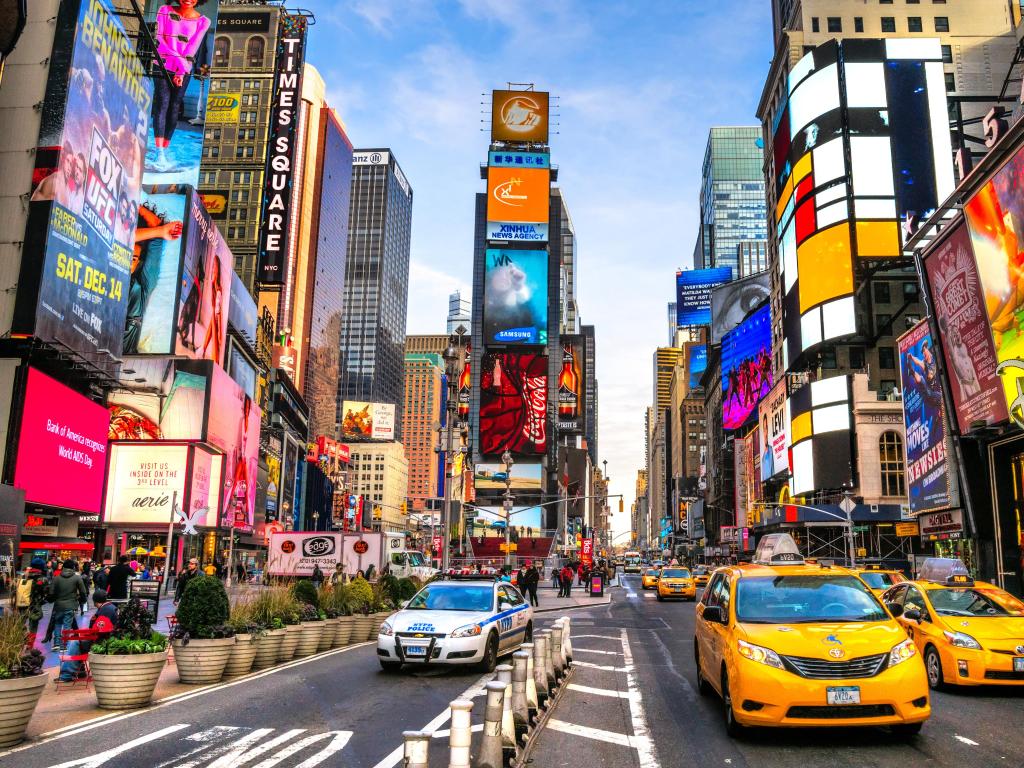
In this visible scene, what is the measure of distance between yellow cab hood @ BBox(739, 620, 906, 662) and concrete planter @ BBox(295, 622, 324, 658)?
31.1ft

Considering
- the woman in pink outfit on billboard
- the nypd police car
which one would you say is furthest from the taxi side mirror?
the woman in pink outfit on billboard

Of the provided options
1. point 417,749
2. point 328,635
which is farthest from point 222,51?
point 417,749

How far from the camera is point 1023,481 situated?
32.4m

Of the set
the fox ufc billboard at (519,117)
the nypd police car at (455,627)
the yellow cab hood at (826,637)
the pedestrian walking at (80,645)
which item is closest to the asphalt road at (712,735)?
the yellow cab hood at (826,637)

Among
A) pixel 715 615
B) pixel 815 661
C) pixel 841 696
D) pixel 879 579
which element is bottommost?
pixel 841 696

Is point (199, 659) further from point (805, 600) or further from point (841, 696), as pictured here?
point (841, 696)

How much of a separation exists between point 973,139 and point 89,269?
66757 mm

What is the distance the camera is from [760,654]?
8.13m

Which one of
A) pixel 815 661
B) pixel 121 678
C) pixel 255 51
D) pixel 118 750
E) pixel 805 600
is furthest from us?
pixel 255 51

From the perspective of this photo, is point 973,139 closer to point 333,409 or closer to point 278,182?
point 278,182

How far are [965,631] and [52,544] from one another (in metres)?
40.2

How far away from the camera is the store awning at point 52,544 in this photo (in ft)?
124

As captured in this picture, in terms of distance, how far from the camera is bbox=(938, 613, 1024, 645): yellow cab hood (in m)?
11.2

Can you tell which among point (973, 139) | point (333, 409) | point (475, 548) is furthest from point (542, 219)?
point (333, 409)
